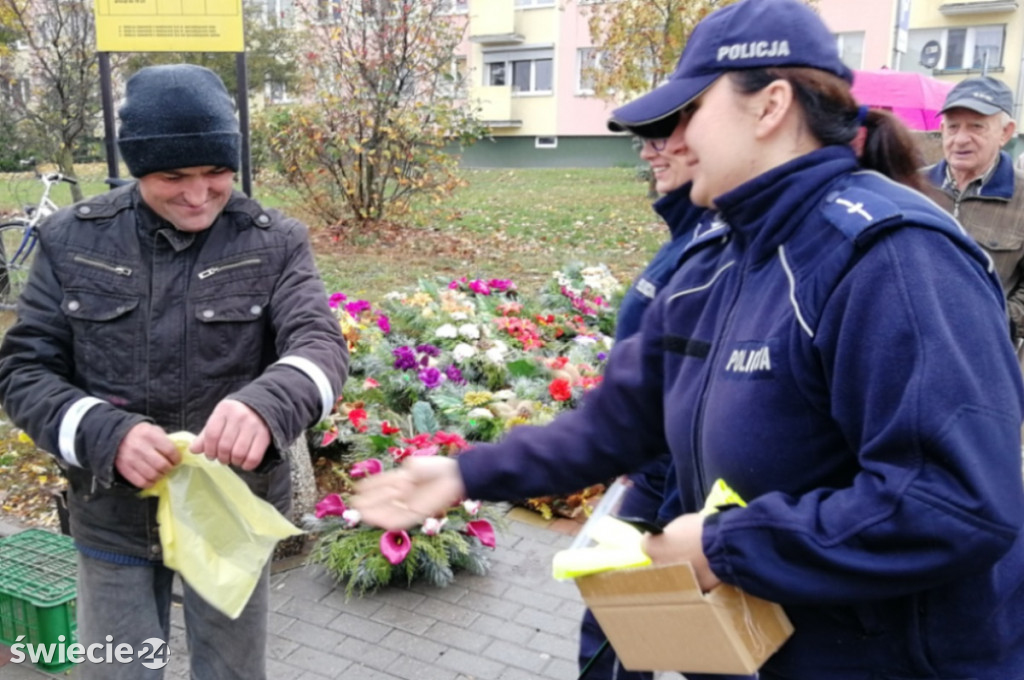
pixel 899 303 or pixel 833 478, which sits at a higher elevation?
pixel 899 303

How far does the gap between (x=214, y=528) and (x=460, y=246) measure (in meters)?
10.1

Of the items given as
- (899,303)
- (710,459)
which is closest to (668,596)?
(710,459)

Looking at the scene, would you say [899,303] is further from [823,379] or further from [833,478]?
[833,478]

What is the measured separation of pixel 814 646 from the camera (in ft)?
4.89

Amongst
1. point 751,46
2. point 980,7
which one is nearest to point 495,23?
point 980,7

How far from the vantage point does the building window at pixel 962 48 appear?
88.6 ft

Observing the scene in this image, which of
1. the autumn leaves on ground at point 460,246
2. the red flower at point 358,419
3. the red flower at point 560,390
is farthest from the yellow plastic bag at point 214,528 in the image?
the red flower at point 560,390

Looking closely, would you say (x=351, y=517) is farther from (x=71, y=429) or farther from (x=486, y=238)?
(x=486, y=238)

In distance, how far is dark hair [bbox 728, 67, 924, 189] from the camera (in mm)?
1484

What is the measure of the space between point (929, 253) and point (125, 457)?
1.68m

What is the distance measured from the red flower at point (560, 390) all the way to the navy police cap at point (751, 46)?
404 centimetres

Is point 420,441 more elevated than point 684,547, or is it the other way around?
point 684,547

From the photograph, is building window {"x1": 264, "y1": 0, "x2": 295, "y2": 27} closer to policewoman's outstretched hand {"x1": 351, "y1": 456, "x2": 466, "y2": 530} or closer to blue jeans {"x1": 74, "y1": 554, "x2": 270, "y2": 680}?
blue jeans {"x1": 74, "y1": 554, "x2": 270, "y2": 680}

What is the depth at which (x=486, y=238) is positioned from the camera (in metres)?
13.2
